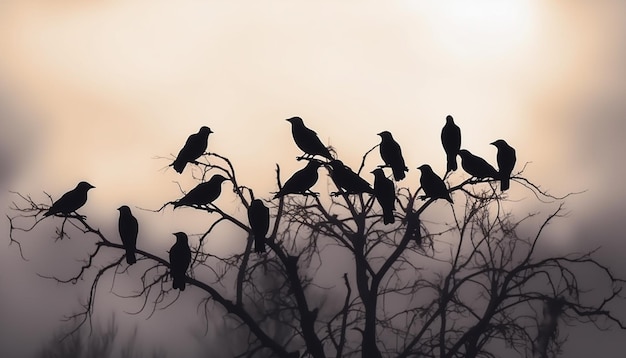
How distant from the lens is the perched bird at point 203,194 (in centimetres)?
1110

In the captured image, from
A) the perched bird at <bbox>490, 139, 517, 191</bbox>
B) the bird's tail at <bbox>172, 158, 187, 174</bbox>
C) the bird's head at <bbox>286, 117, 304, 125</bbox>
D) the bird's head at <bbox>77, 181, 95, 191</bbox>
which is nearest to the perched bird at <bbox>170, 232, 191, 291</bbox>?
the bird's tail at <bbox>172, 158, 187, 174</bbox>

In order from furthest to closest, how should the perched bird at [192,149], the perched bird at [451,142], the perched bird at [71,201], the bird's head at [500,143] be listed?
the bird's head at [500,143] → the perched bird at [451,142] → the perched bird at [192,149] → the perched bird at [71,201]

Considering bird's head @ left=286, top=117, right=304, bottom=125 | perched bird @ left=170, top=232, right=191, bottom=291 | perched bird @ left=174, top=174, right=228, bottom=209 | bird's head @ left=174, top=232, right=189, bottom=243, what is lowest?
perched bird @ left=170, top=232, right=191, bottom=291

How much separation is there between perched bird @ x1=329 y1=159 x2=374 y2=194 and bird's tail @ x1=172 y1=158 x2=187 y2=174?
1.84 meters

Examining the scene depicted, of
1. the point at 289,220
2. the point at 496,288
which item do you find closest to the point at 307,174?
the point at 289,220

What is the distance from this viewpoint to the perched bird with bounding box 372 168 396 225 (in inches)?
466

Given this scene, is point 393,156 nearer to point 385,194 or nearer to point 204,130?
point 385,194

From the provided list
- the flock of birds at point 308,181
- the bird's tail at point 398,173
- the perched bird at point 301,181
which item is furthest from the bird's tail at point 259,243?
the bird's tail at point 398,173

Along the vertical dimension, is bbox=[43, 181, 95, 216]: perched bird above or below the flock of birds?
below

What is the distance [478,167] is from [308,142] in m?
2.12

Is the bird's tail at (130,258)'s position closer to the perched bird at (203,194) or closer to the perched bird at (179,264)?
the perched bird at (179,264)

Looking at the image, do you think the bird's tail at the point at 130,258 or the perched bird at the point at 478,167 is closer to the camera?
the bird's tail at the point at 130,258

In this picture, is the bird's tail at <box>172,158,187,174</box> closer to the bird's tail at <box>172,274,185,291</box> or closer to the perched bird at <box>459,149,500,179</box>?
the bird's tail at <box>172,274,185,291</box>

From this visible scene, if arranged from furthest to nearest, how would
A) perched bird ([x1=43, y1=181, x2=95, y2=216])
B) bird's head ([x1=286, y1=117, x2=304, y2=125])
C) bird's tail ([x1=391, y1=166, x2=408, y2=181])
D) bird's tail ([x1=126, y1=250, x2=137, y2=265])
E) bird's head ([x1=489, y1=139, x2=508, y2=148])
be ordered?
bird's head ([x1=489, y1=139, x2=508, y2=148])
bird's head ([x1=286, y1=117, x2=304, y2=125])
bird's tail ([x1=391, y1=166, x2=408, y2=181])
bird's tail ([x1=126, y1=250, x2=137, y2=265])
perched bird ([x1=43, y1=181, x2=95, y2=216])
